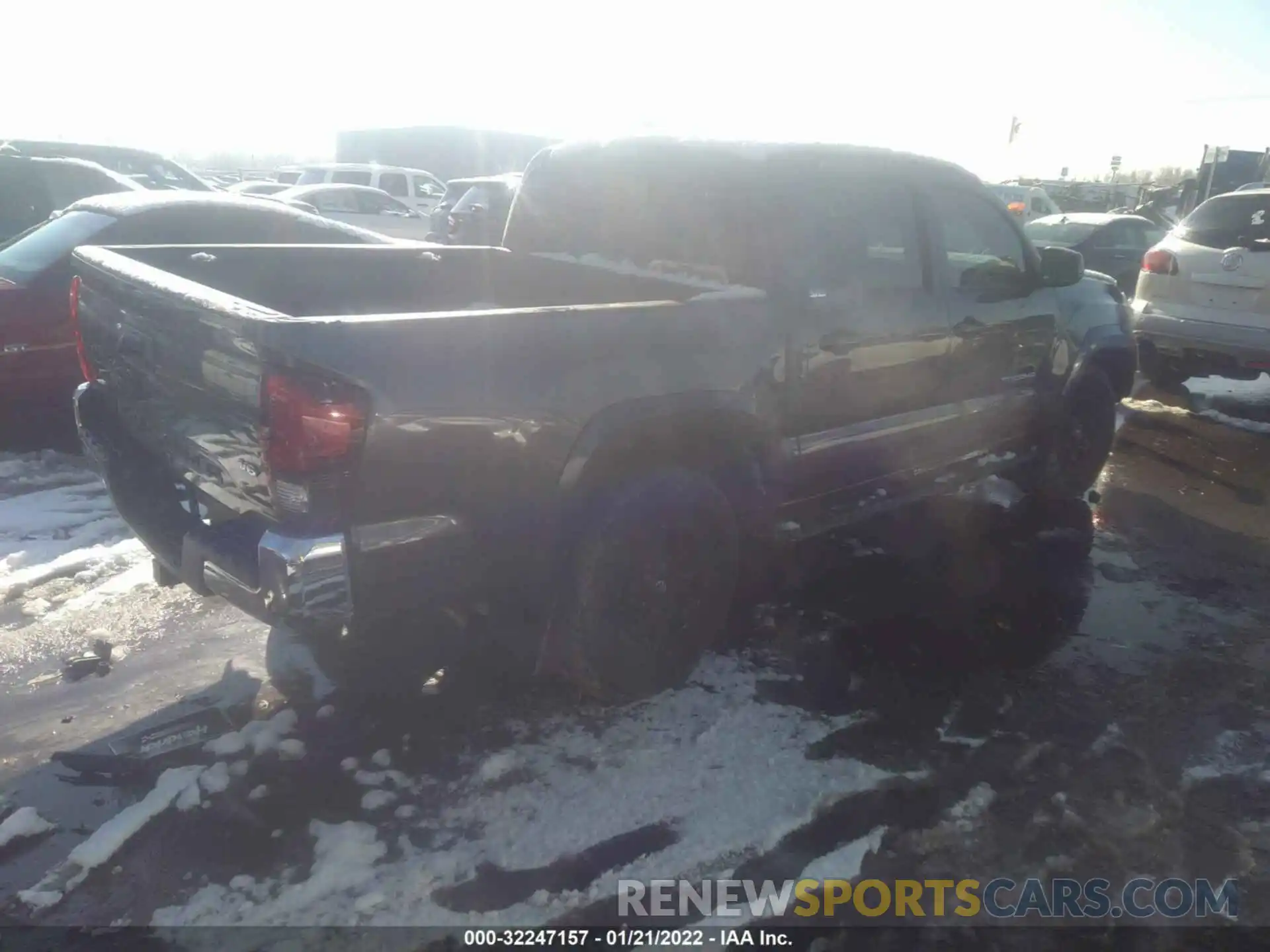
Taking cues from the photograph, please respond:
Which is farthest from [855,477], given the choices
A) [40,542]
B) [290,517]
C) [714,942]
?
[40,542]

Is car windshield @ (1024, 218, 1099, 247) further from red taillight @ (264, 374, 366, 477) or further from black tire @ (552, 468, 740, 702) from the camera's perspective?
red taillight @ (264, 374, 366, 477)

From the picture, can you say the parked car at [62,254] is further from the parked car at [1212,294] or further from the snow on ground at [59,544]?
the parked car at [1212,294]

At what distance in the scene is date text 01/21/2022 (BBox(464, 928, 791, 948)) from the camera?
95.6 inches

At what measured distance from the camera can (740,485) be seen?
11.8 ft

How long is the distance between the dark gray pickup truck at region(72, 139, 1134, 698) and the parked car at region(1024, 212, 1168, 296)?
8.39 metres

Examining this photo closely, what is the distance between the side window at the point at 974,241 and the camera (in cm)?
442

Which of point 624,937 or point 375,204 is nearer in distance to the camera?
point 624,937

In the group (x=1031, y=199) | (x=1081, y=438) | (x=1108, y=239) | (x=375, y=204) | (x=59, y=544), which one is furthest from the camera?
(x=1031, y=199)

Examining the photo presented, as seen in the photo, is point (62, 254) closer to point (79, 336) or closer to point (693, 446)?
point (79, 336)

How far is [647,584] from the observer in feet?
10.9

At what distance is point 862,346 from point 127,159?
37.1 feet

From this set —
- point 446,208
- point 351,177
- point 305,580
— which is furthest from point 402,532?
point 351,177

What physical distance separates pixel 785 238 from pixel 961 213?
4.60ft

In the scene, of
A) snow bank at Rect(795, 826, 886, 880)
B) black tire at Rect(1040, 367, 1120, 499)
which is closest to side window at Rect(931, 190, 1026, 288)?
black tire at Rect(1040, 367, 1120, 499)
